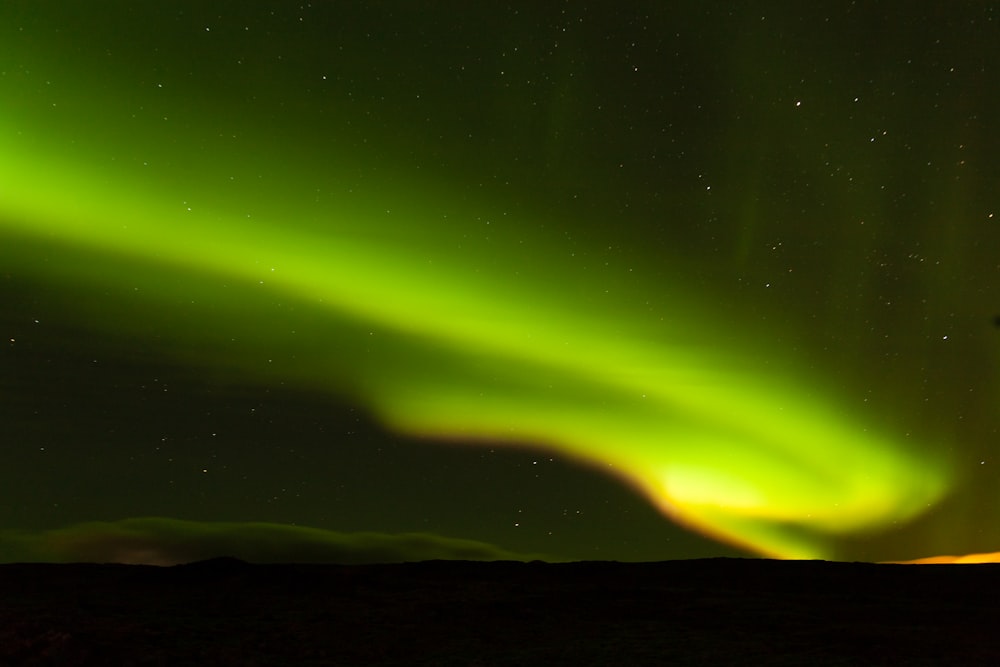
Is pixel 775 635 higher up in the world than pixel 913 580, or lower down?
lower down

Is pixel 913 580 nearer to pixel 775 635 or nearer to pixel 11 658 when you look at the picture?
pixel 775 635

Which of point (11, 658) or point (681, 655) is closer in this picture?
point (11, 658)

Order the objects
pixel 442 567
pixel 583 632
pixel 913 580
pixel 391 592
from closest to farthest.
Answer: pixel 583 632 → pixel 391 592 → pixel 913 580 → pixel 442 567

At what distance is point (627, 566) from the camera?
76.8 feet

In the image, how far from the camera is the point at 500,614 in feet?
49.6

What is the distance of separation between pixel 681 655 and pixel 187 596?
33.5 feet

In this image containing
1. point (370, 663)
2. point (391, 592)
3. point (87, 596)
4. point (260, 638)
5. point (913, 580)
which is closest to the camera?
point (370, 663)

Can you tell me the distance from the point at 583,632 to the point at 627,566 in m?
10.4

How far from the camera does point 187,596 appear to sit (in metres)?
17.1

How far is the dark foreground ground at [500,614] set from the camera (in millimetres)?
11289

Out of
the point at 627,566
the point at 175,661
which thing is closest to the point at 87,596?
the point at 175,661

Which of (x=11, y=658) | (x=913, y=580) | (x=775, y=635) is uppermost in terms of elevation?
(x=913, y=580)

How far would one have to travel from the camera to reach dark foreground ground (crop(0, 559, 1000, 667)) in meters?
11.3

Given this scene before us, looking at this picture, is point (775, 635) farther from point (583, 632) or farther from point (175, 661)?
point (175, 661)
